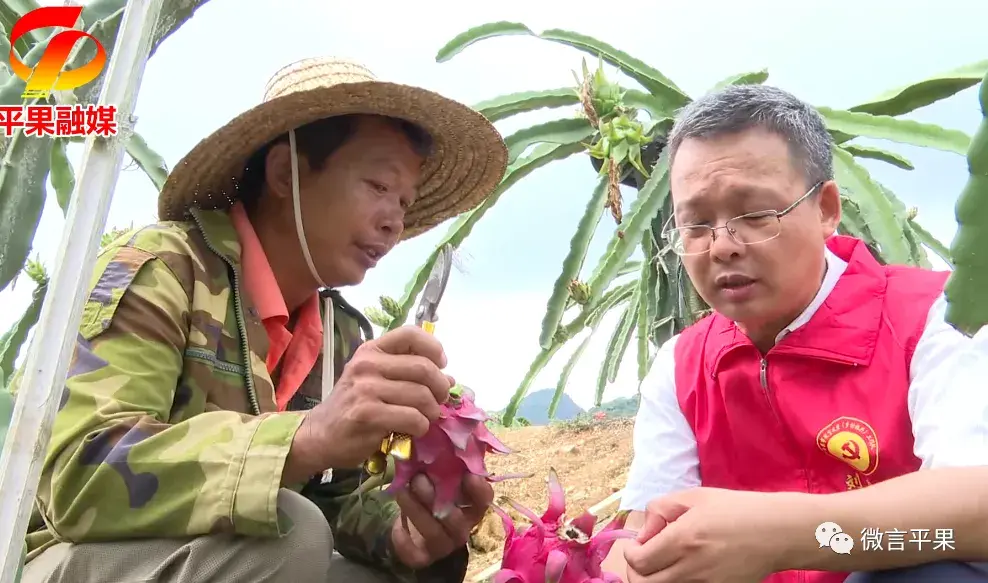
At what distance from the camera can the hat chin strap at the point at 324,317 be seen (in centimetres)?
142

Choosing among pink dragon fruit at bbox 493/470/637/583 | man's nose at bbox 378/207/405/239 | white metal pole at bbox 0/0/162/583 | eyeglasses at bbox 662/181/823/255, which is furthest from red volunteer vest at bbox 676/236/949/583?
white metal pole at bbox 0/0/162/583

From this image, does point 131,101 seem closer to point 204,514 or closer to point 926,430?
point 204,514

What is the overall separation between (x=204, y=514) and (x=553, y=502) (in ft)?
1.57

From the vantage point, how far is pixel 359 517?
1.47 metres

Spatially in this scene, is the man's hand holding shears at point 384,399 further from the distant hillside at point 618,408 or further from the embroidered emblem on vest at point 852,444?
the distant hillside at point 618,408

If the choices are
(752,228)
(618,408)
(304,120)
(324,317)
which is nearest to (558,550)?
(752,228)

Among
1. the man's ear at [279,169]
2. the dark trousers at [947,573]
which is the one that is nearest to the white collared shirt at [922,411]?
the dark trousers at [947,573]

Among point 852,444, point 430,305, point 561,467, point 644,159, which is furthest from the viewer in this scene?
point 561,467

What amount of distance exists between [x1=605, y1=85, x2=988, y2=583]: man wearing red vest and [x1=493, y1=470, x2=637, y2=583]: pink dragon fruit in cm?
5

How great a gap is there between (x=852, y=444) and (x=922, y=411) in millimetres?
123

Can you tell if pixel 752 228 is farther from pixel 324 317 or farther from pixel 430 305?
pixel 324 317

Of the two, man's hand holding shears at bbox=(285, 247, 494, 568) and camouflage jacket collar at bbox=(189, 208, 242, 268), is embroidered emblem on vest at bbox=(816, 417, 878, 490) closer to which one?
man's hand holding shears at bbox=(285, 247, 494, 568)

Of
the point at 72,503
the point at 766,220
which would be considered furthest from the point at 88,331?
the point at 766,220

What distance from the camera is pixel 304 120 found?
1.49 meters
